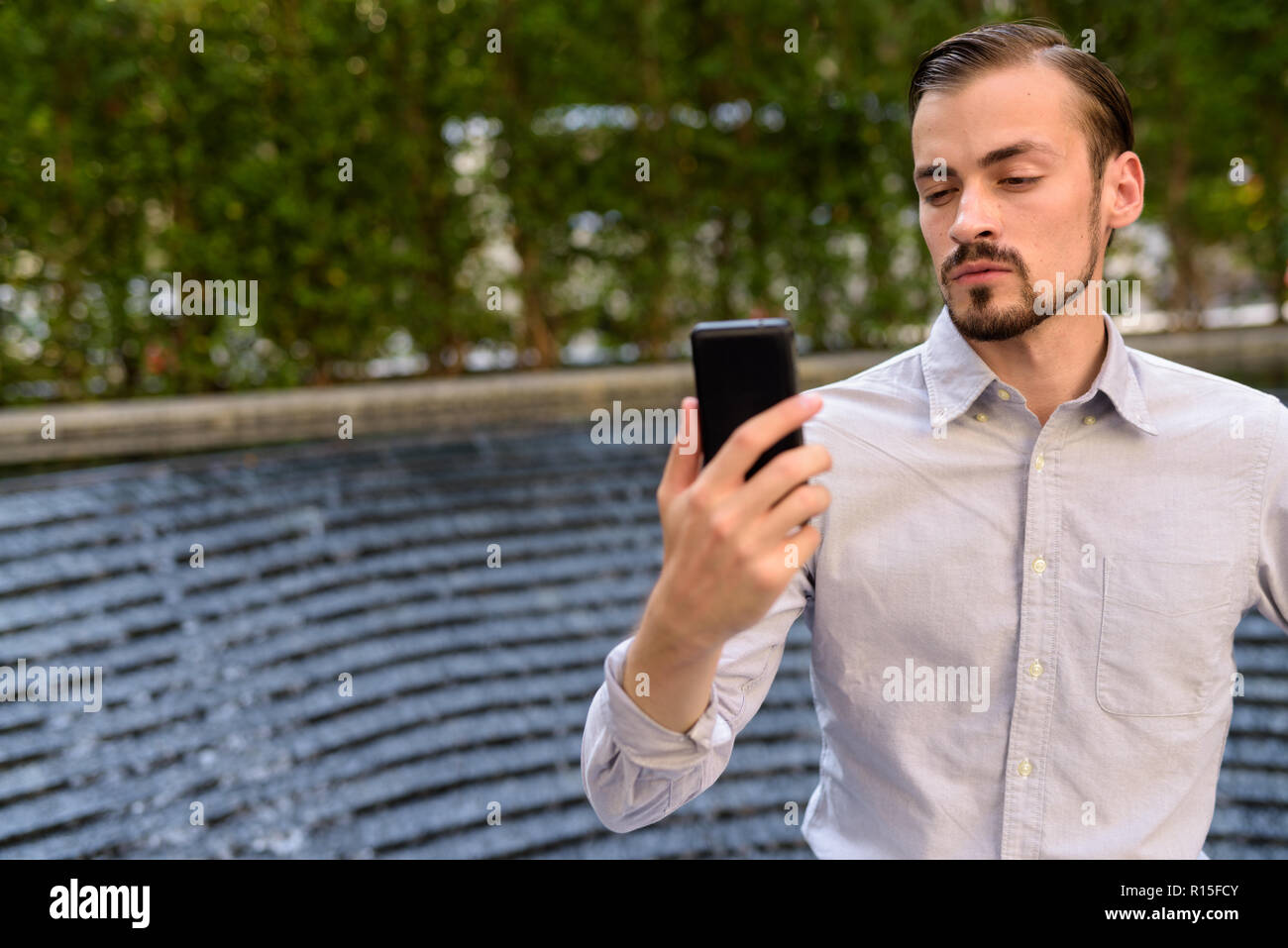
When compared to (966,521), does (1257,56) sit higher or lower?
higher

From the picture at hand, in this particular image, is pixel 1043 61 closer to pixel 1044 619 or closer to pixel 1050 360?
pixel 1050 360

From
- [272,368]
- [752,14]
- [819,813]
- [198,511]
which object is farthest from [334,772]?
[752,14]

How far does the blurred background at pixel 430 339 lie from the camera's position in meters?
4.49

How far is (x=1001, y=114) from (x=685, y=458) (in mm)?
715

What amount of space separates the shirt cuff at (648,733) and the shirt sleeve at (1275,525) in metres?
0.83

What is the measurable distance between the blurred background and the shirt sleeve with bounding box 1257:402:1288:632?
305 centimetres

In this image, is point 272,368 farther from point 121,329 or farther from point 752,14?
point 752,14

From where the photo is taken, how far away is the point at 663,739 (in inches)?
45.1

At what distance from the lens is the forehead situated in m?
1.40

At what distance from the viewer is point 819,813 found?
1588 mm

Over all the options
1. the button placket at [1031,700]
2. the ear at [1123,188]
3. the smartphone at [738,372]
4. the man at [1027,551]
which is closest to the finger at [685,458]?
the smartphone at [738,372]

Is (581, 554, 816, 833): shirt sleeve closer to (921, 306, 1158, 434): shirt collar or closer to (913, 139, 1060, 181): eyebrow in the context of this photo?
(921, 306, 1158, 434): shirt collar

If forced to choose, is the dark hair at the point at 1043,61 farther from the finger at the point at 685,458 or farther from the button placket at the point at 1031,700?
the finger at the point at 685,458
